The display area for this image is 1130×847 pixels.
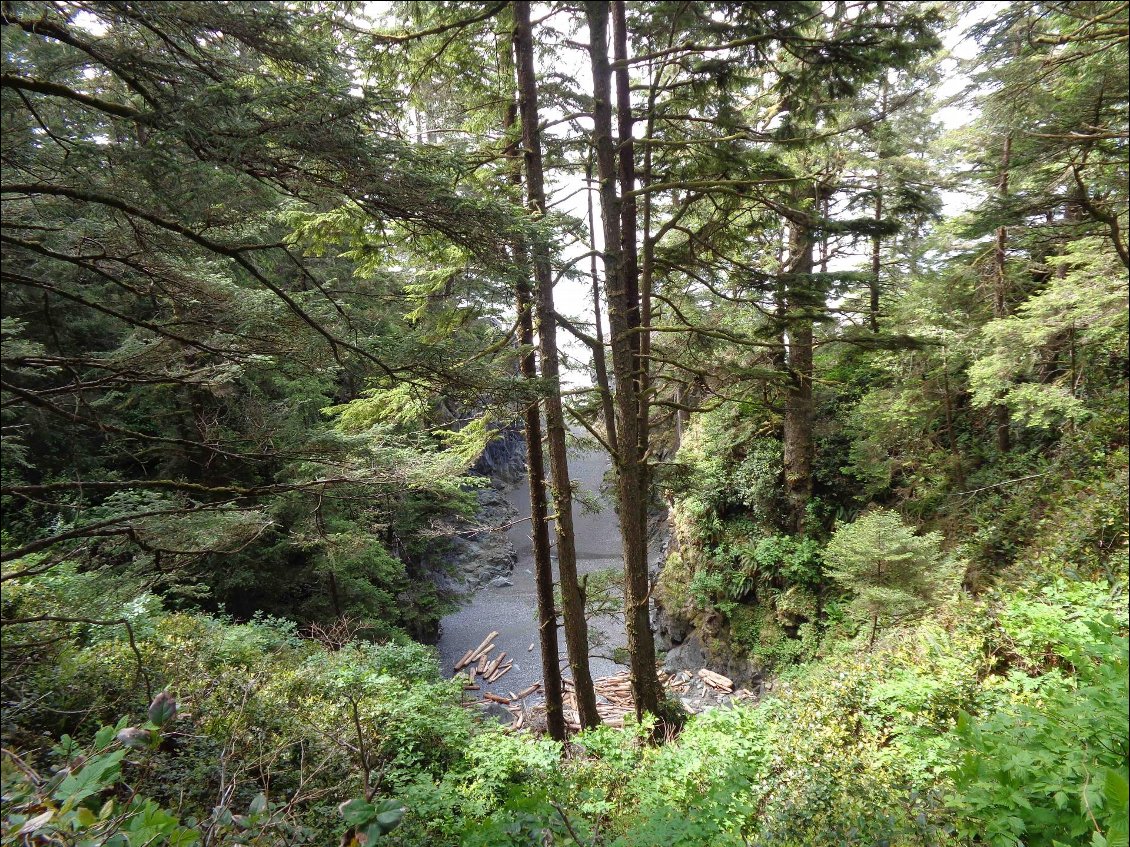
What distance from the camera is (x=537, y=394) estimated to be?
5379 millimetres

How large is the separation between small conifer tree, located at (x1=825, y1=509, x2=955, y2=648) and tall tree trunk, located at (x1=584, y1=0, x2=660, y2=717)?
9.70 ft

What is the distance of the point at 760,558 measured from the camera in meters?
10.2

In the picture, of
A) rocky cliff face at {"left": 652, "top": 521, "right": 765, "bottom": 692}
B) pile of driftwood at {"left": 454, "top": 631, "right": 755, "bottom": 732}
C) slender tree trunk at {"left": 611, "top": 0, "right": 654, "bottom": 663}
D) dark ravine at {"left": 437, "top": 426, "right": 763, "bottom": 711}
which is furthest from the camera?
dark ravine at {"left": 437, "top": 426, "right": 763, "bottom": 711}

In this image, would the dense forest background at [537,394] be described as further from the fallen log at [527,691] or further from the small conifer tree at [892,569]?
the fallen log at [527,691]

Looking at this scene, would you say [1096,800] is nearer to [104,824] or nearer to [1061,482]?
[104,824]

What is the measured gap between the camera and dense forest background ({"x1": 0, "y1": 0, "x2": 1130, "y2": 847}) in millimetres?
2824

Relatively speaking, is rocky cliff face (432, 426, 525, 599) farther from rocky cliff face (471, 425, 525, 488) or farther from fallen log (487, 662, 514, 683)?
fallen log (487, 662, 514, 683)

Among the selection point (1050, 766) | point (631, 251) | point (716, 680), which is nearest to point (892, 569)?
point (1050, 766)

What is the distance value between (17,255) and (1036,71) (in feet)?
28.0

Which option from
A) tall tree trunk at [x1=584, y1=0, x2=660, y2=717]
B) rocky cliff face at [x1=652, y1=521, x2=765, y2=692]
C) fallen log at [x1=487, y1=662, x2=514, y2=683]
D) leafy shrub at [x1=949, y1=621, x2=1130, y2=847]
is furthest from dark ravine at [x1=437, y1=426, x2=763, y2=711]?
leafy shrub at [x1=949, y1=621, x2=1130, y2=847]

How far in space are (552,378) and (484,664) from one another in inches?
463

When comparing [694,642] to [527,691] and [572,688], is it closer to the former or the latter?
[572,688]

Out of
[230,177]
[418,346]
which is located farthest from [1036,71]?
[230,177]

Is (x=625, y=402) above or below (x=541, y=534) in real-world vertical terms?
above
